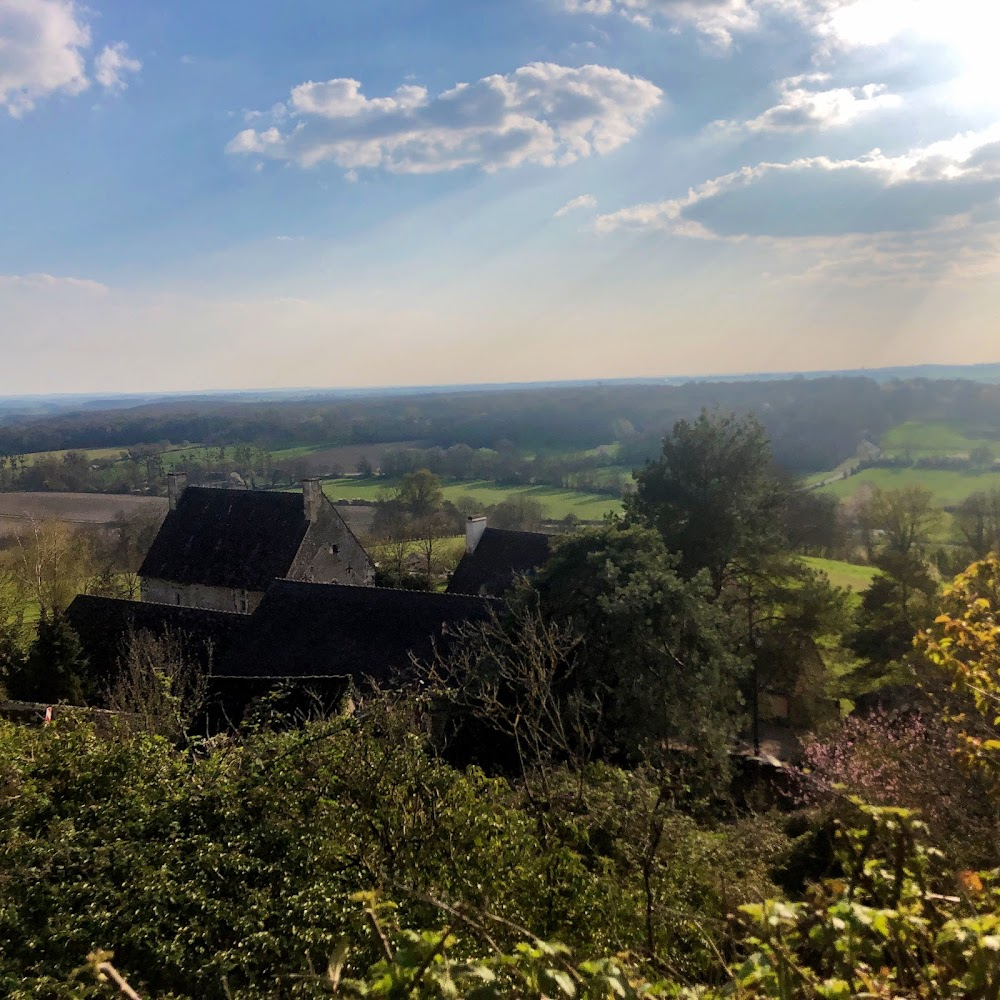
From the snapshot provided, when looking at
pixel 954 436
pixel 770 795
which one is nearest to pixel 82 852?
pixel 770 795

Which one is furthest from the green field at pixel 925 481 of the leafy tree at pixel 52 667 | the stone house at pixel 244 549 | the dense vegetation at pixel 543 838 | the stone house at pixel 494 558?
the leafy tree at pixel 52 667

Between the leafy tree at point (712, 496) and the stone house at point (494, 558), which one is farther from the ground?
the leafy tree at point (712, 496)

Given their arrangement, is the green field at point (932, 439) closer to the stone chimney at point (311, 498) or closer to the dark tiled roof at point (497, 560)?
the dark tiled roof at point (497, 560)

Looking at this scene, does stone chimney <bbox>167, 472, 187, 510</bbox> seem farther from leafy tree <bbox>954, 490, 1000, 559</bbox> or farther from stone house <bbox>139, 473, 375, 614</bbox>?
leafy tree <bbox>954, 490, 1000, 559</bbox>

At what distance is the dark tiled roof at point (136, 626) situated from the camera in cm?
2133

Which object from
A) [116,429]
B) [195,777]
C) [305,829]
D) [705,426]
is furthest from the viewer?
[116,429]

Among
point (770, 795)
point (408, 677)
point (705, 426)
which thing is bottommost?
point (770, 795)

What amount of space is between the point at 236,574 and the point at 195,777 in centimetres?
2036

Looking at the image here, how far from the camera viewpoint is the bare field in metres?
55.5

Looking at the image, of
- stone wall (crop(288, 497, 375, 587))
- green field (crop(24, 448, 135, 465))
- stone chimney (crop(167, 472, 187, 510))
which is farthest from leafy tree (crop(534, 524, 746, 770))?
green field (crop(24, 448, 135, 465))

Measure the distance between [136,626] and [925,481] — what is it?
58656 millimetres

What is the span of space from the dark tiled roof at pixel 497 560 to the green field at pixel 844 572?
51.5 ft

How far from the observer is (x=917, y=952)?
3.33m

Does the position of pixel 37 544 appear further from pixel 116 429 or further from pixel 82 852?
pixel 116 429
